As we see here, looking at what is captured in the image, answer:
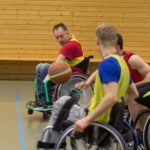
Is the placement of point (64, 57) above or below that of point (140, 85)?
above

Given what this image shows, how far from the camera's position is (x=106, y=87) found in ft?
8.84

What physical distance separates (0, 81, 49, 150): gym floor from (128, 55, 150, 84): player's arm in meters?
1.22

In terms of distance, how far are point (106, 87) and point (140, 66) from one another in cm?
112

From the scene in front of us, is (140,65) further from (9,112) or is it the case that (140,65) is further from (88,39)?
(88,39)

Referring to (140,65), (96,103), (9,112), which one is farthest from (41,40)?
(96,103)

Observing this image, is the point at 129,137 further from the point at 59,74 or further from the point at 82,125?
the point at 59,74

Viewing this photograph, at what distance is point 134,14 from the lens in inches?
326

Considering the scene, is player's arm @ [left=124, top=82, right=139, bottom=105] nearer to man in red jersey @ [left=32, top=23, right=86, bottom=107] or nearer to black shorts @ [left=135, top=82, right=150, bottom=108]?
black shorts @ [left=135, top=82, right=150, bottom=108]

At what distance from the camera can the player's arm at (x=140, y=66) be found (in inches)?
147

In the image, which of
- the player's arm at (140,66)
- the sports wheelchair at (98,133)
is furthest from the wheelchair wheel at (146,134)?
the player's arm at (140,66)

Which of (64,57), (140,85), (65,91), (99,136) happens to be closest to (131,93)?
(99,136)

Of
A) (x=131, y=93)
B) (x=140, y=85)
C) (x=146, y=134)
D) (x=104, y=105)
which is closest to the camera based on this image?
(x=104, y=105)

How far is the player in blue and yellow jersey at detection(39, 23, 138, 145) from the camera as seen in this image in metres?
2.67

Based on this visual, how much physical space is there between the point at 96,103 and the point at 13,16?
5491 mm
